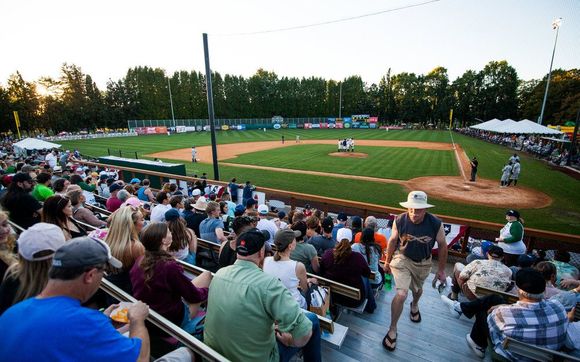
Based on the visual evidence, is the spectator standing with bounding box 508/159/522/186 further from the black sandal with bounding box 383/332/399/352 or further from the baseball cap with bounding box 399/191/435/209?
the black sandal with bounding box 383/332/399/352

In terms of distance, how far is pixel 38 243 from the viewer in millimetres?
2053

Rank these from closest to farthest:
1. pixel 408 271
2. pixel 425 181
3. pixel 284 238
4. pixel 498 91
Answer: pixel 284 238 → pixel 408 271 → pixel 425 181 → pixel 498 91

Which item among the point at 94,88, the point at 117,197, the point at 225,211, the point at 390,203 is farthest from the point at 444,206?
the point at 94,88

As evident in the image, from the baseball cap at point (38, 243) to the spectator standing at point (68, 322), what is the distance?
0.47 m

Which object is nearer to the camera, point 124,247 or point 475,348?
point 124,247

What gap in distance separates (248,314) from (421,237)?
2968 mm

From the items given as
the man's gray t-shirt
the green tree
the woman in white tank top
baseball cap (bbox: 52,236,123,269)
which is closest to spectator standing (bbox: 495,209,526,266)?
the man's gray t-shirt

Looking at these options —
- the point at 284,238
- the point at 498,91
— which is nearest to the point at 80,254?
the point at 284,238

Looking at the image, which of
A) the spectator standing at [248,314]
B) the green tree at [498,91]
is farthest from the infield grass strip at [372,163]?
the green tree at [498,91]

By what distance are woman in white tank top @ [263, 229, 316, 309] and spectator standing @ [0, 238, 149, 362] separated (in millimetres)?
1684

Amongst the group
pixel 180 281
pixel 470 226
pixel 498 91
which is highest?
pixel 498 91

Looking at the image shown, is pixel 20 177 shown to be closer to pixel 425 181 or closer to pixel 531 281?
pixel 531 281

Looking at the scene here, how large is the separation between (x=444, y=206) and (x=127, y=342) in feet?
45.3

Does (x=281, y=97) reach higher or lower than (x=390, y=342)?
higher
